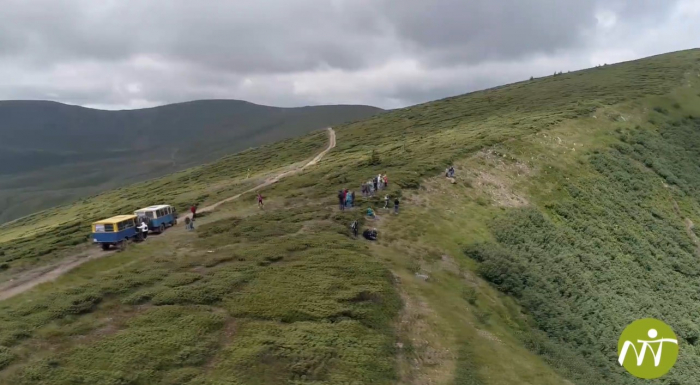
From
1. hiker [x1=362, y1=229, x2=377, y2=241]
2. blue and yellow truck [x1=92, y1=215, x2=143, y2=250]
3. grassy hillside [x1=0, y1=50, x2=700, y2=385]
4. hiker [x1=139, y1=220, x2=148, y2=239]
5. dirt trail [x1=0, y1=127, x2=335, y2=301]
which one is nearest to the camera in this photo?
grassy hillside [x1=0, y1=50, x2=700, y2=385]

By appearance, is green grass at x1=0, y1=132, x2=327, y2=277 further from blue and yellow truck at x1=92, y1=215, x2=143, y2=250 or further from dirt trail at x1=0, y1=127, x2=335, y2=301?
blue and yellow truck at x1=92, y1=215, x2=143, y2=250

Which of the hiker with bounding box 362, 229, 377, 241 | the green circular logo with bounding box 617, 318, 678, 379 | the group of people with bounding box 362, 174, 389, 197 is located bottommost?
the green circular logo with bounding box 617, 318, 678, 379

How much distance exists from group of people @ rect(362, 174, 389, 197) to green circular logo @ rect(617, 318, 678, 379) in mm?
24348

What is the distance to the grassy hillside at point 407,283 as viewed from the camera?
22578 millimetres

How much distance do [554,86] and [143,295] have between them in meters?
125

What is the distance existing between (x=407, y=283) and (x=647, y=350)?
17.6 meters

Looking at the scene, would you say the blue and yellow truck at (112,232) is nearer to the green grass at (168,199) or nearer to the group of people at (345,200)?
the green grass at (168,199)

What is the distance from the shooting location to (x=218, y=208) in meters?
50.3

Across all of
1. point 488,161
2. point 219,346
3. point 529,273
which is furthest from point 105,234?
point 488,161

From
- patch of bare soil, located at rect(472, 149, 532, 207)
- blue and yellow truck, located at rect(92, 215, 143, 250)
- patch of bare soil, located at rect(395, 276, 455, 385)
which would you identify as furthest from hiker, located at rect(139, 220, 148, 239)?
patch of bare soil, located at rect(472, 149, 532, 207)

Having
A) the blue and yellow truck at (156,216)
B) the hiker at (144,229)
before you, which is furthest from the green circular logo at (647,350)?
the blue and yellow truck at (156,216)

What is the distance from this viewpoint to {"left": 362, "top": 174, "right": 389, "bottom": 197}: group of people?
46469 millimetres

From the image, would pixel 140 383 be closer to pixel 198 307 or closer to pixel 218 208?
pixel 198 307

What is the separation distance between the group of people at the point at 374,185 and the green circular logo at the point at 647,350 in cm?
2435
